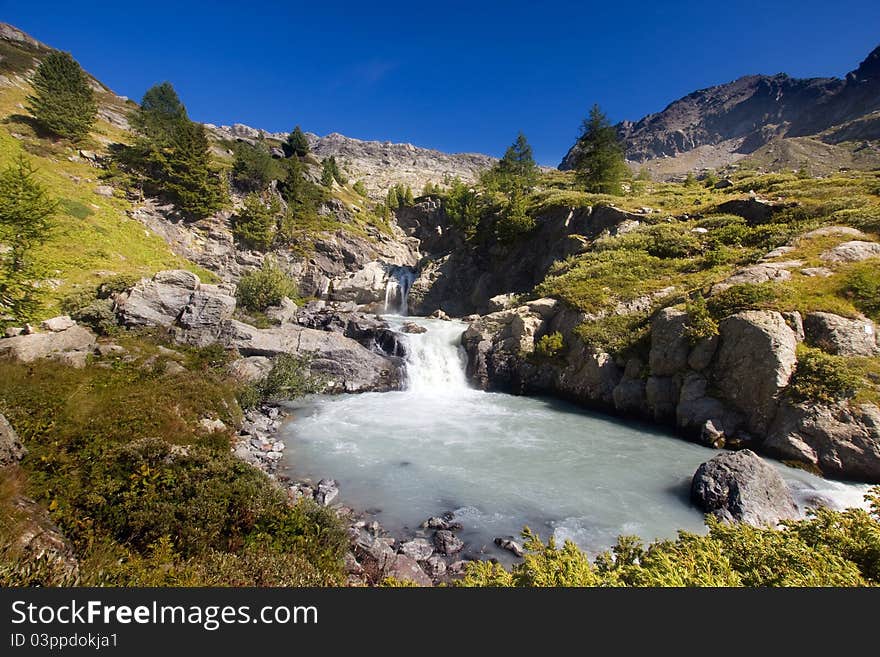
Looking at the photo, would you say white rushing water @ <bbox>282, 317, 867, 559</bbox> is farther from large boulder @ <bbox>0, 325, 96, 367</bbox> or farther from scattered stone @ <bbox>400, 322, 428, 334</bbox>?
scattered stone @ <bbox>400, 322, 428, 334</bbox>

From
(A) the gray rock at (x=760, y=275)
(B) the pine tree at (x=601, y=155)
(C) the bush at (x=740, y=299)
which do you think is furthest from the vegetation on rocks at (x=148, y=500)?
(B) the pine tree at (x=601, y=155)

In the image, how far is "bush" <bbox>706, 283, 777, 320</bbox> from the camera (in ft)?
55.0

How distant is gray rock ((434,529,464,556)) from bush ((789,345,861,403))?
15065mm

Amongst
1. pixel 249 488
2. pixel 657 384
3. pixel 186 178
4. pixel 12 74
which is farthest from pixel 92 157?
pixel 657 384

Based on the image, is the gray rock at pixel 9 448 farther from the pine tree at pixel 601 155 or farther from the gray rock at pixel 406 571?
the pine tree at pixel 601 155

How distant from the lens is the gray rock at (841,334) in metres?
14.2

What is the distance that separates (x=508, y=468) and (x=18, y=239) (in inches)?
922

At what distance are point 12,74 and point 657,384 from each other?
90.3m

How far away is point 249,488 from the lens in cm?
780

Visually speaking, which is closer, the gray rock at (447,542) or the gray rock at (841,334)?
the gray rock at (447,542)

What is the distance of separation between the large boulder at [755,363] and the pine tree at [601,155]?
41019 millimetres

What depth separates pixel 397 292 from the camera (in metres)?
57.5

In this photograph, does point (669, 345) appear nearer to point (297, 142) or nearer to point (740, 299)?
point (740, 299)

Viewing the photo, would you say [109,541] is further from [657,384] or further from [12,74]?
[12,74]
